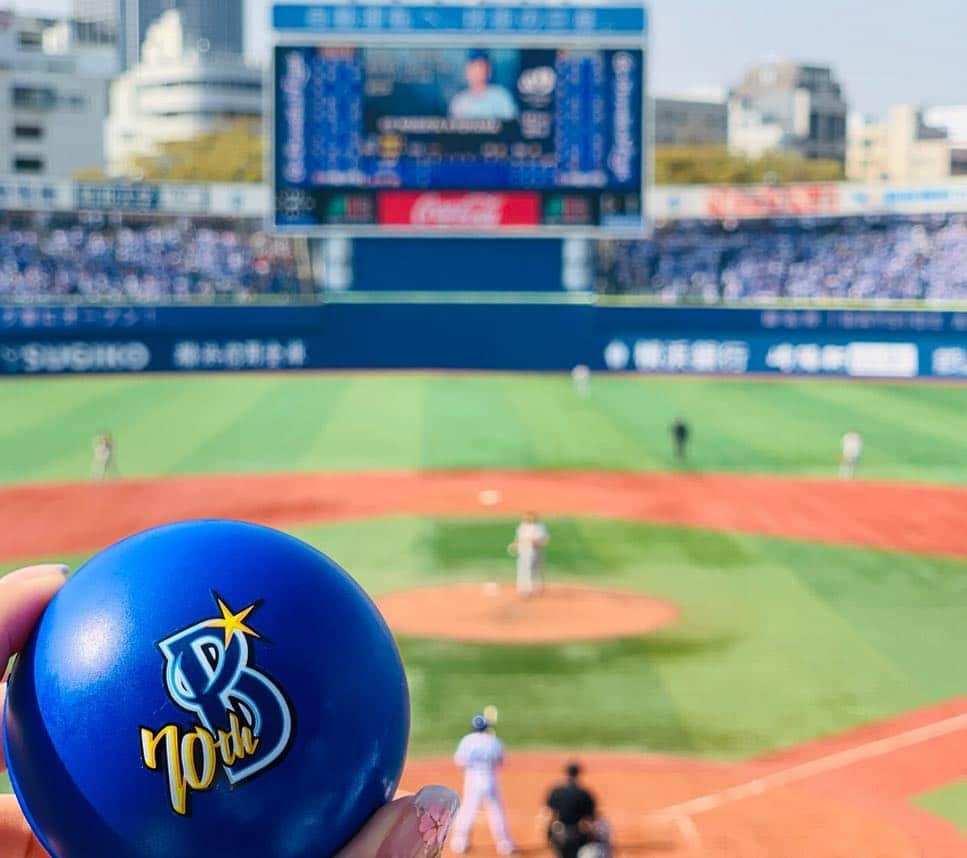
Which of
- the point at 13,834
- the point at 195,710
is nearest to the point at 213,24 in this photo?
the point at 13,834

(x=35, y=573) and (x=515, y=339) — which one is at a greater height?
(x=35, y=573)

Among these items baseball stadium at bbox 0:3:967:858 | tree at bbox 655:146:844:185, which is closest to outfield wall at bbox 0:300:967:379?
baseball stadium at bbox 0:3:967:858

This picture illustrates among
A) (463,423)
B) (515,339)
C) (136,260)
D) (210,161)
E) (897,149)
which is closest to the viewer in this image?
(463,423)

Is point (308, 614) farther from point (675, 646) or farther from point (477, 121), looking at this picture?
point (477, 121)

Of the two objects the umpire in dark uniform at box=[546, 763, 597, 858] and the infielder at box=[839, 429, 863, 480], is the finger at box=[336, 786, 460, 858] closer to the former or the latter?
the umpire in dark uniform at box=[546, 763, 597, 858]

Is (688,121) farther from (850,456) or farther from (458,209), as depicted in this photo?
(850,456)

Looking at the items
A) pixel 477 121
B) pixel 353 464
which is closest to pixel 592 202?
pixel 477 121

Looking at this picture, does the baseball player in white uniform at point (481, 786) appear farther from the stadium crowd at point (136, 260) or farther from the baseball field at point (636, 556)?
the stadium crowd at point (136, 260)
